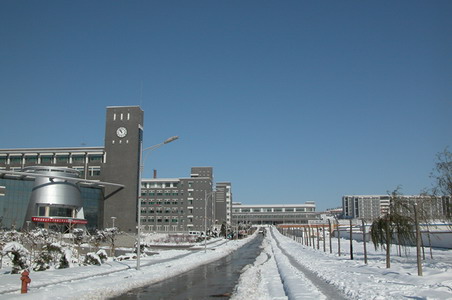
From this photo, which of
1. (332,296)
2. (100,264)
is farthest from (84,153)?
(332,296)

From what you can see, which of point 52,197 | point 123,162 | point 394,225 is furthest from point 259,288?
point 123,162

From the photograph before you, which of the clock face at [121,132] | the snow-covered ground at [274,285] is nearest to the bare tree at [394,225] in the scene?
the snow-covered ground at [274,285]

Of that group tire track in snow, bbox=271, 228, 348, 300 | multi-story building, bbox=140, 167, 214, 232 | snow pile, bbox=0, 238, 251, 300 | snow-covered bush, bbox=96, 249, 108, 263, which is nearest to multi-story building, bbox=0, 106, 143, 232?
multi-story building, bbox=140, 167, 214, 232

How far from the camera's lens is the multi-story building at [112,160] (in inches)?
4515

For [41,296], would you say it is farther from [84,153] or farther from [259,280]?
[84,153]

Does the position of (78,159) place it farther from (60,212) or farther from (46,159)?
(60,212)

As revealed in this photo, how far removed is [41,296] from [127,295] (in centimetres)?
335

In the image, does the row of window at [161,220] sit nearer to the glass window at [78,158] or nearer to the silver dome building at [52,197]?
the glass window at [78,158]

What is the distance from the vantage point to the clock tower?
4505 inches

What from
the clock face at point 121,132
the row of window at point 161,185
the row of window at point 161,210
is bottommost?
the row of window at point 161,210

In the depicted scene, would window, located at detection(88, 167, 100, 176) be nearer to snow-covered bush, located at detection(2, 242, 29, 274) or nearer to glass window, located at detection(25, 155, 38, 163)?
glass window, located at detection(25, 155, 38, 163)

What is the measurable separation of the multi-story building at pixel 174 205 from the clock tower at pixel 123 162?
3559 centimetres

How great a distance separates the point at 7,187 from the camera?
320ft

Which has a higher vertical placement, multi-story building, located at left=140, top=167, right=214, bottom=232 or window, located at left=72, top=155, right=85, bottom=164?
window, located at left=72, top=155, right=85, bottom=164
